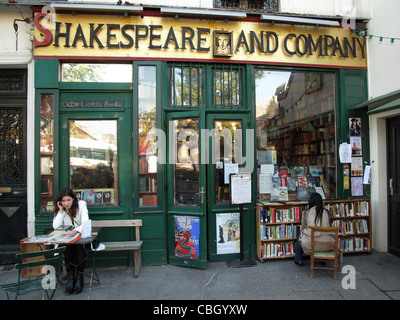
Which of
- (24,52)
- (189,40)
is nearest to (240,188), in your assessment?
(189,40)

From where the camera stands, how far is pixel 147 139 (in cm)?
496

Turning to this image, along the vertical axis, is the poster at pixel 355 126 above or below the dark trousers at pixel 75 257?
above

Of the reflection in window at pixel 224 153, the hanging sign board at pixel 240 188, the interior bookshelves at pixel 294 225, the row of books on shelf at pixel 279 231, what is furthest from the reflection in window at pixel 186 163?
the row of books on shelf at pixel 279 231

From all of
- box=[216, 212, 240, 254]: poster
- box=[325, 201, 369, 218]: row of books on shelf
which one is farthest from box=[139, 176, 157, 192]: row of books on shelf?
box=[325, 201, 369, 218]: row of books on shelf

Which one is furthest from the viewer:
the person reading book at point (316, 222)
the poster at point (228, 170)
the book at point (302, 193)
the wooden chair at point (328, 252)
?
the book at point (302, 193)

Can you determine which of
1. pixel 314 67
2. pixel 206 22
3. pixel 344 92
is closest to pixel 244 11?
pixel 206 22

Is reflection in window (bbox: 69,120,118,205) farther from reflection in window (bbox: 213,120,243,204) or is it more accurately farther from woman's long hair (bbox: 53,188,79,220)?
reflection in window (bbox: 213,120,243,204)

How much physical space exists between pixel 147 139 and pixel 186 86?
1.29 metres

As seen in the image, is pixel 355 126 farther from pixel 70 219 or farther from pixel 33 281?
pixel 33 281

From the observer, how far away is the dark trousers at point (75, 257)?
3988mm

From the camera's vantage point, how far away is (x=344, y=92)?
553 cm

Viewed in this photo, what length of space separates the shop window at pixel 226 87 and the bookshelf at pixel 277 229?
82.4 inches

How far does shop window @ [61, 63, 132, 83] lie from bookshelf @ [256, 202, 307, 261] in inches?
142

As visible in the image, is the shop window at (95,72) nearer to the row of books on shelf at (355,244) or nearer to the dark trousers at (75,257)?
the dark trousers at (75,257)
